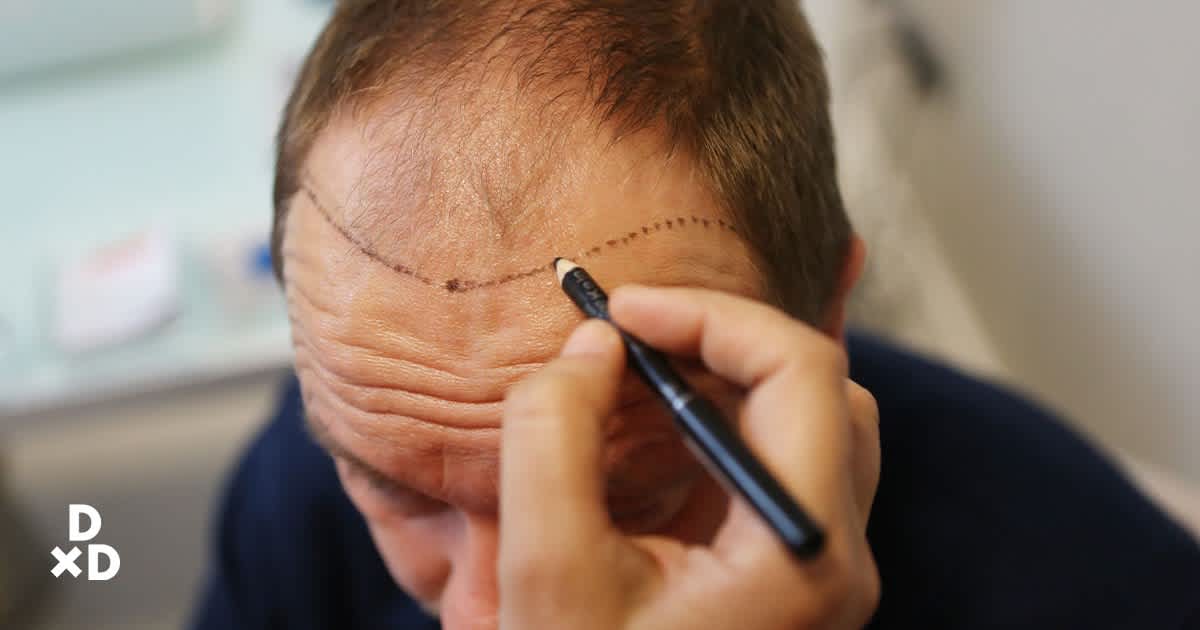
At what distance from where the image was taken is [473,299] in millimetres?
498

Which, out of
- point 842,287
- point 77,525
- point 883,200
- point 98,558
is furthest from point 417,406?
point 883,200

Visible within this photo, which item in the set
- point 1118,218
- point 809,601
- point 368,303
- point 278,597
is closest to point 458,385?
point 368,303

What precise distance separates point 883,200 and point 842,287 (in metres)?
0.45

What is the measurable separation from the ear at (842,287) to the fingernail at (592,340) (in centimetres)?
27

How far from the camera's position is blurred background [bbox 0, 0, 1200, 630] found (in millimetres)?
934

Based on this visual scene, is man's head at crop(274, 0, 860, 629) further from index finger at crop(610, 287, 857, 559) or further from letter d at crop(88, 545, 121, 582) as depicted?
letter d at crop(88, 545, 121, 582)

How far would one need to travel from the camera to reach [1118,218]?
96cm

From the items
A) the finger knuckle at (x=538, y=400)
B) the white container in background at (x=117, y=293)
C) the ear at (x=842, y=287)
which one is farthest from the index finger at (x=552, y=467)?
the white container in background at (x=117, y=293)

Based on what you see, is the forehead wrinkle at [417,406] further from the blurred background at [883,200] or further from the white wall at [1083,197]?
the white wall at [1083,197]

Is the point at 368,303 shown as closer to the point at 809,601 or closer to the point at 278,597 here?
the point at 809,601

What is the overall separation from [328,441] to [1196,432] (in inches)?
32.4

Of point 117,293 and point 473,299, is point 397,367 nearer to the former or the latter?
point 473,299

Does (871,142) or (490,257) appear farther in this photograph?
(871,142)

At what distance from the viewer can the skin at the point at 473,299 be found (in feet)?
1.60
